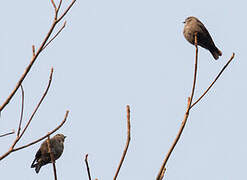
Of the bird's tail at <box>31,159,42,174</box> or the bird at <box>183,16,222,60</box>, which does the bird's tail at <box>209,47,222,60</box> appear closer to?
the bird at <box>183,16,222,60</box>

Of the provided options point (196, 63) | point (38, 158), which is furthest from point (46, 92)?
point (38, 158)

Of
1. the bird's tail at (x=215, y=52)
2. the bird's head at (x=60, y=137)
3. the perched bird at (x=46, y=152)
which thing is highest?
the bird's tail at (x=215, y=52)

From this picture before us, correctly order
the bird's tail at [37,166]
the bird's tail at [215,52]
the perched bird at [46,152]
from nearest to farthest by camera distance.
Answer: the bird's tail at [215,52], the perched bird at [46,152], the bird's tail at [37,166]

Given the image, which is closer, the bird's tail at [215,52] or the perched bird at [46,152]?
the bird's tail at [215,52]

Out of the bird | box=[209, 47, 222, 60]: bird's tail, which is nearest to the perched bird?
the bird

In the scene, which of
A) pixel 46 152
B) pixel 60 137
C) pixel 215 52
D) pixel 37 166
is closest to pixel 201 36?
pixel 215 52

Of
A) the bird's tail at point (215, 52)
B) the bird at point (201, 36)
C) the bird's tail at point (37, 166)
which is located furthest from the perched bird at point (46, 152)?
the bird's tail at point (215, 52)

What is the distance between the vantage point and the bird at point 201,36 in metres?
7.85

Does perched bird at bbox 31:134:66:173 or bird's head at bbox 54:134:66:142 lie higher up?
bird's head at bbox 54:134:66:142

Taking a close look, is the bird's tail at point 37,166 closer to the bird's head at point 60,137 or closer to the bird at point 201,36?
the bird's head at point 60,137

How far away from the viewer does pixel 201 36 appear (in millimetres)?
7859

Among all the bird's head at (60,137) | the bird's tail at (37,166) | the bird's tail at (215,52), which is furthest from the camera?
the bird's head at (60,137)

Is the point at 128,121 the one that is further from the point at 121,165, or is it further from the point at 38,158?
the point at 38,158

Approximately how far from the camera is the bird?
25.7ft
